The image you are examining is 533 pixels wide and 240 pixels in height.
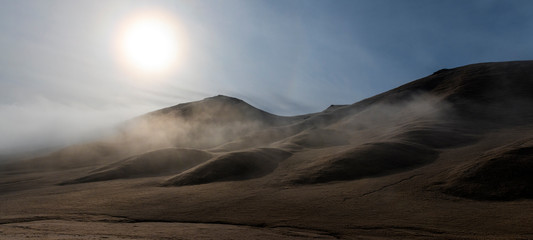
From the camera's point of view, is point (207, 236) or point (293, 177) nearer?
point (207, 236)

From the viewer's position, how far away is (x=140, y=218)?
17875 millimetres

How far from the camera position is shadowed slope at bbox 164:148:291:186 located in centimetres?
3278

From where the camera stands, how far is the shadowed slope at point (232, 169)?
108ft

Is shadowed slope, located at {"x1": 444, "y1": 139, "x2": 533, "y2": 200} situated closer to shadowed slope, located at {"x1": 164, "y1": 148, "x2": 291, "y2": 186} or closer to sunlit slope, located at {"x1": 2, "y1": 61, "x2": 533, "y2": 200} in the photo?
sunlit slope, located at {"x1": 2, "y1": 61, "x2": 533, "y2": 200}

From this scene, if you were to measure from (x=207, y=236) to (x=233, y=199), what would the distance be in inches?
397

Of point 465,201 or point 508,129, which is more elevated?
point 508,129

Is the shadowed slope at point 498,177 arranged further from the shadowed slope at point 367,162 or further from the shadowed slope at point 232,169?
the shadowed slope at point 232,169

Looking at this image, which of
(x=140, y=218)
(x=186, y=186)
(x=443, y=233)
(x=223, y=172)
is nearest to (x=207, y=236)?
(x=140, y=218)

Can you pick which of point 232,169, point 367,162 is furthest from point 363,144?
point 232,169

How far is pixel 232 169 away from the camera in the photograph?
34.9m

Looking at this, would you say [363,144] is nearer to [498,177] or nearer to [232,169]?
[232,169]

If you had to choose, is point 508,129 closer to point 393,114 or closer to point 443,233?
point 393,114

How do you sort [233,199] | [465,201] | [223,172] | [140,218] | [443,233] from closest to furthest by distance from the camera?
[443,233], [140,218], [465,201], [233,199], [223,172]

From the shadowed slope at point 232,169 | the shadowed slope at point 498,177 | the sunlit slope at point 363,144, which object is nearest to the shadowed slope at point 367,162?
the sunlit slope at point 363,144
